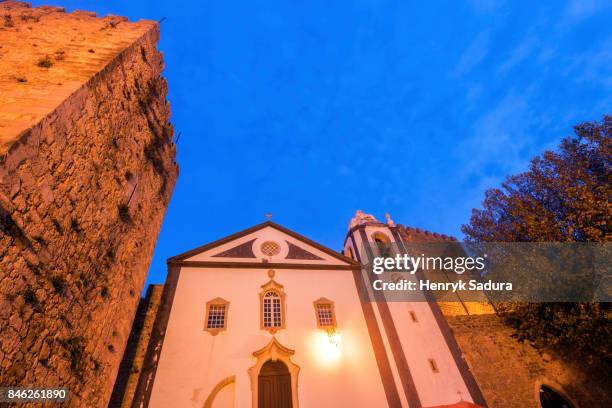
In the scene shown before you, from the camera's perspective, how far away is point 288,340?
12.0 metres

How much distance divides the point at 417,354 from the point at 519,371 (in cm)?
592

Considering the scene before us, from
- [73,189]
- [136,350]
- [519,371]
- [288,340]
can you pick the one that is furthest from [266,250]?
[519,371]

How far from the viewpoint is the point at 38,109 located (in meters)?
5.89

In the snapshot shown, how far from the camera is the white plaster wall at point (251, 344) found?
1055cm

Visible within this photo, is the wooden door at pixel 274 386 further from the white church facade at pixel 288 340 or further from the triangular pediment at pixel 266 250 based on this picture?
the triangular pediment at pixel 266 250

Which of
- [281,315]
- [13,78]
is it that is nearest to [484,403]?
[281,315]

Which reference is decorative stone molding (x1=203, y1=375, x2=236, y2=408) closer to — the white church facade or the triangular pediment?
the white church facade

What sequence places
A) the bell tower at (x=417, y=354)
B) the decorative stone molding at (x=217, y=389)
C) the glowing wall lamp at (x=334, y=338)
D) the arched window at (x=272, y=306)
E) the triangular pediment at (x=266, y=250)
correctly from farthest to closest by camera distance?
1. the triangular pediment at (x=266, y=250)
2. the arched window at (x=272, y=306)
3. the glowing wall lamp at (x=334, y=338)
4. the bell tower at (x=417, y=354)
5. the decorative stone molding at (x=217, y=389)

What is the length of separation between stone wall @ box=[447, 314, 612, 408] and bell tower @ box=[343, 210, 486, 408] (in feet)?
6.45

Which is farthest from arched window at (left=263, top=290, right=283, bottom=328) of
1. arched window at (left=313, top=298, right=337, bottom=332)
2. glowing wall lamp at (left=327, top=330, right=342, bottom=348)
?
glowing wall lamp at (left=327, top=330, right=342, bottom=348)

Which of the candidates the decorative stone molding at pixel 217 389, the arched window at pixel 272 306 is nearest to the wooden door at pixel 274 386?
the decorative stone molding at pixel 217 389

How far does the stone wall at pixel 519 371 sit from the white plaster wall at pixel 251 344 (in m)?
5.99

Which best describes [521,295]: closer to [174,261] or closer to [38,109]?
[174,261]

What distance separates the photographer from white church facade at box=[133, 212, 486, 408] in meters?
10.7
